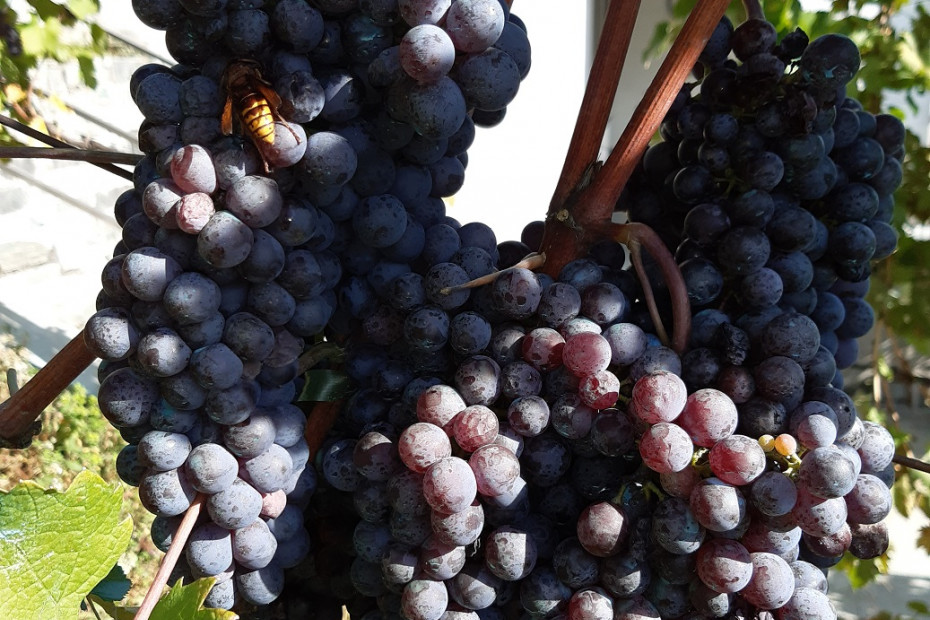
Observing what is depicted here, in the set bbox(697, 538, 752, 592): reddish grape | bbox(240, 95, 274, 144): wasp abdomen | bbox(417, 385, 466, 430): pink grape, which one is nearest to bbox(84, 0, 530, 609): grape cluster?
bbox(240, 95, 274, 144): wasp abdomen

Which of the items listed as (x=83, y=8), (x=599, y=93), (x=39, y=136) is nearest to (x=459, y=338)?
(x=599, y=93)

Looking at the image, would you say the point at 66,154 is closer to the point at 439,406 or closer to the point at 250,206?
the point at 250,206

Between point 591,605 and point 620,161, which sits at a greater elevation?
point 620,161

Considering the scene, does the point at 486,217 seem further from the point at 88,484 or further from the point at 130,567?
the point at 88,484

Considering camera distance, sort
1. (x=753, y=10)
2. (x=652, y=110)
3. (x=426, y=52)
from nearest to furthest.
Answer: (x=426, y=52) → (x=652, y=110) → (x=753, y=10)

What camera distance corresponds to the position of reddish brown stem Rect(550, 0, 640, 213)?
62 centimetres

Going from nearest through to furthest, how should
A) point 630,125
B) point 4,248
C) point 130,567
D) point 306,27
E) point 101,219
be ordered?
point 306,27, point 630,125, point 130,567, point 4,248, point 101,219

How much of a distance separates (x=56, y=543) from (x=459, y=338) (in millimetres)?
314

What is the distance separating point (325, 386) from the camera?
0.64m

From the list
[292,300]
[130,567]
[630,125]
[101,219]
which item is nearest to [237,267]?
[292,300]

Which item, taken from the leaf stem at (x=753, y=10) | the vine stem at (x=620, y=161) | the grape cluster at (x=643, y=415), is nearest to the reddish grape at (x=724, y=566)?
the grape cluster at (x=643, y=415)

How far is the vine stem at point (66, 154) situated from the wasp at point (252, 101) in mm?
150

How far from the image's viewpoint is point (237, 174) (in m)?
0.52

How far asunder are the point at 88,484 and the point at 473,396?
0.91ft
